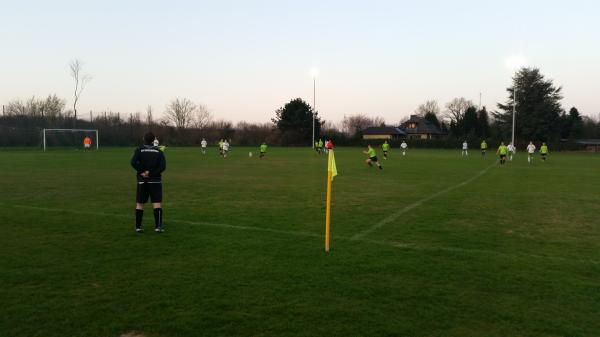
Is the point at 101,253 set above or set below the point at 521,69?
below

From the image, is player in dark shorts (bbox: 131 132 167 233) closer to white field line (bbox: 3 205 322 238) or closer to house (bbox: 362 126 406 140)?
white field line (bbox: 3 205 322 238)

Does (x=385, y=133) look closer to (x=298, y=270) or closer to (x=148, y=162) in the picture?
(x=148, y=162)

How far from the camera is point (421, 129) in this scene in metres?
96.8

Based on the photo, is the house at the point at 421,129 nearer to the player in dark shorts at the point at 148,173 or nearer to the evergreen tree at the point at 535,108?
the evergreen tree at the point at 535,108

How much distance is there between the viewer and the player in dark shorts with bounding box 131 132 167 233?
24.9 feet

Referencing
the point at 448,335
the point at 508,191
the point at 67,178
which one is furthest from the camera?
the point at 67,178

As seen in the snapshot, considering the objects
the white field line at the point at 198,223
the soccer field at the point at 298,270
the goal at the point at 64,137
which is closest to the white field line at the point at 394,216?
the soccer field at the point at 298,270

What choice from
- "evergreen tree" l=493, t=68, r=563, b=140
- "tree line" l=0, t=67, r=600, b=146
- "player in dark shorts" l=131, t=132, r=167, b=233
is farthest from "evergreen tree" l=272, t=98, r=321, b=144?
"player in dark shorts" l=131, t=132, r=167, b=233

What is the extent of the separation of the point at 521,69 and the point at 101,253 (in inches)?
3126

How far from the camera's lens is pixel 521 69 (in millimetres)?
72500

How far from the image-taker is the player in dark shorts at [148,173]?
7602mm

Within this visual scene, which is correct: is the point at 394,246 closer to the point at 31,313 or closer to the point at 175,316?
the point at 175,316

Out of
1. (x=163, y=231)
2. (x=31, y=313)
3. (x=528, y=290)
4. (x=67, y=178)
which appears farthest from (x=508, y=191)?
(x=67, y=178)

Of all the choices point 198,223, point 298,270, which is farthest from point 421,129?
point 298,270
